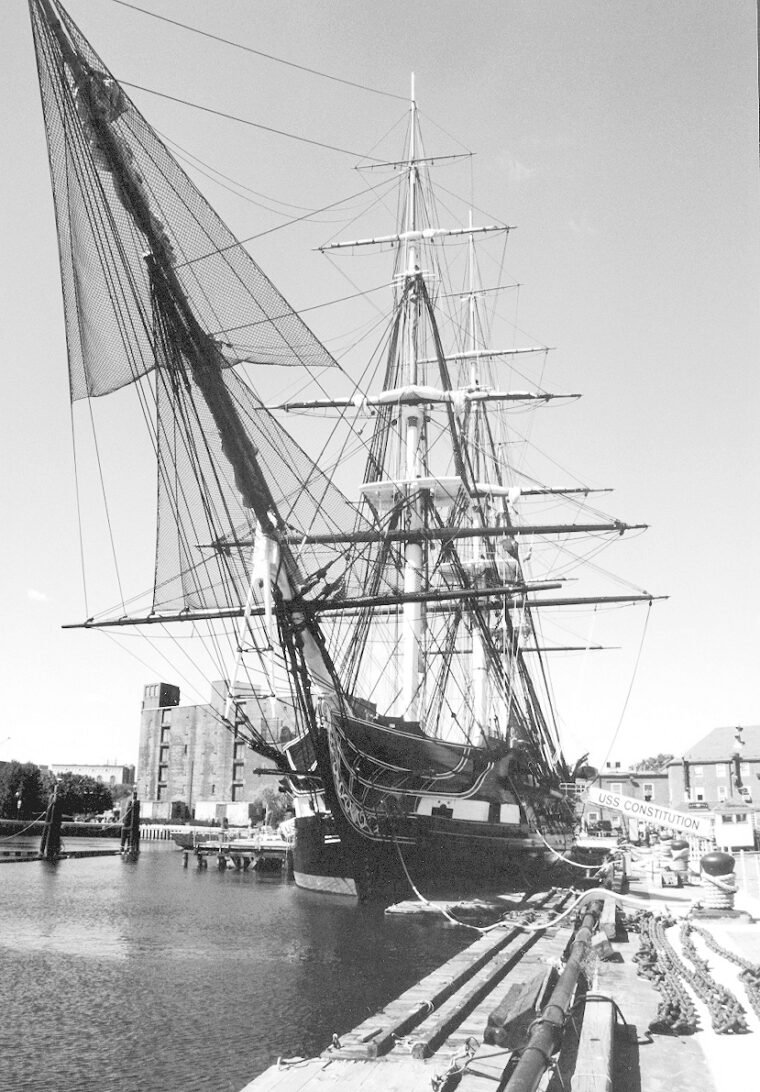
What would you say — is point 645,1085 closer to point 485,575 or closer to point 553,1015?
point 553,1015

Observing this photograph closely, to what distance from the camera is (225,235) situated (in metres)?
12.0

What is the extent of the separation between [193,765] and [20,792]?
15.8 meters

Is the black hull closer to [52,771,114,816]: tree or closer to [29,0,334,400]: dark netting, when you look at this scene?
[29,0,334,400]: dark netting

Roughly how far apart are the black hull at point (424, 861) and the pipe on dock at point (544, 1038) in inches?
596

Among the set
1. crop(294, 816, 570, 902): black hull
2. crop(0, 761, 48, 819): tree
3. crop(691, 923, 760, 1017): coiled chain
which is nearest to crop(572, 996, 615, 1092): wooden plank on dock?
crop(691, 923, 760, 1017): coiled chain

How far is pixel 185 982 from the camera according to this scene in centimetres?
1465

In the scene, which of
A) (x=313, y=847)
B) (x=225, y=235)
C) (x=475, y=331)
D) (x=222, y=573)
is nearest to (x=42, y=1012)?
(x=222, y=573)

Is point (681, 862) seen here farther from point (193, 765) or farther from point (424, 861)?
point (193, 765)

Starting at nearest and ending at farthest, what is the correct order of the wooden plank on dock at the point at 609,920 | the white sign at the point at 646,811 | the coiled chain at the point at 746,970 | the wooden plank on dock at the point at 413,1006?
the wooden plank on dock at the point at 413,1006, the coiled chain at the point at 746,970, the wooden plank on dock at the point at 609,920, the white sign at the point at 646,811

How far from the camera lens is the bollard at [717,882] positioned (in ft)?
46.4

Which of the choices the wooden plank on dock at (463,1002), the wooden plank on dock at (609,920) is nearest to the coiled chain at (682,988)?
the wooden plank on dock at (609,920)

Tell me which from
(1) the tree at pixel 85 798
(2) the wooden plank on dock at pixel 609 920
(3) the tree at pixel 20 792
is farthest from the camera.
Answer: (1) the tree at pixel 85 798

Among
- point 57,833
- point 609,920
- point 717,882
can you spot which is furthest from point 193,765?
point 609,920

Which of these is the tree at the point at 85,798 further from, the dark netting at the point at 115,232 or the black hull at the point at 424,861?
A: the dark netting at the point at 115,232
